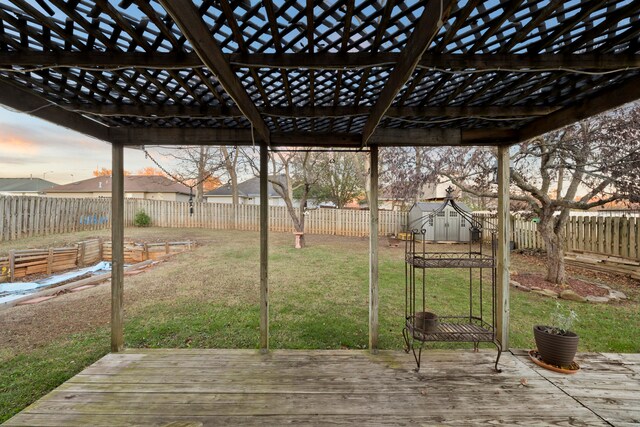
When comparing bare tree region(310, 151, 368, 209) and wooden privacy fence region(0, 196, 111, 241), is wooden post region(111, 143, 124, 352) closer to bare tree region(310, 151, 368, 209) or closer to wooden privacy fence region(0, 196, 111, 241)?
wooden privacy fence region(0, 196, 111, 241)

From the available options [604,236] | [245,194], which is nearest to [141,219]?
[245,194]

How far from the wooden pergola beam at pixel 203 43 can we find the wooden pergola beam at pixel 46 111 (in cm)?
139

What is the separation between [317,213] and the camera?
11.3 m

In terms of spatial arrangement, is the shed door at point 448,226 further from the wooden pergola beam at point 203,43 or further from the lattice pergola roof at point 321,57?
the wooden pergola beam at point 203,43

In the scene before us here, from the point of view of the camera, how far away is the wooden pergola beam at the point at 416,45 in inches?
39.1

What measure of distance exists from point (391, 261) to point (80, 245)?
710 centimetres

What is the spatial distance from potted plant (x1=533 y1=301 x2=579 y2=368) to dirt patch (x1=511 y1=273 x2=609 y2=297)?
9.85 ft

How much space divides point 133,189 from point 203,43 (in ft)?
71.9

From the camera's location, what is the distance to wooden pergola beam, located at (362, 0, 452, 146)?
0.99 meters

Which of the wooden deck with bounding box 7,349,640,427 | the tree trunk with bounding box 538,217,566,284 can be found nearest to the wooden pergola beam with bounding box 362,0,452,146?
the wooden deck with bounding box 7,349,640,427

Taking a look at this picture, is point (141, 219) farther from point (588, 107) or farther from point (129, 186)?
point (588, 107)

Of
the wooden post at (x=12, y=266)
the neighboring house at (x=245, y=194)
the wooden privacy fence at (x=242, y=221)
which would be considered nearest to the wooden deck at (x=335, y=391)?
the wooden privacy fence at (x=242, y=221)

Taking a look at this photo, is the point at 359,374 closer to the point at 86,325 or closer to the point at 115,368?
the point at 115,368

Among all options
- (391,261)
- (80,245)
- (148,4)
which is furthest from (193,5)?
(80,245)
